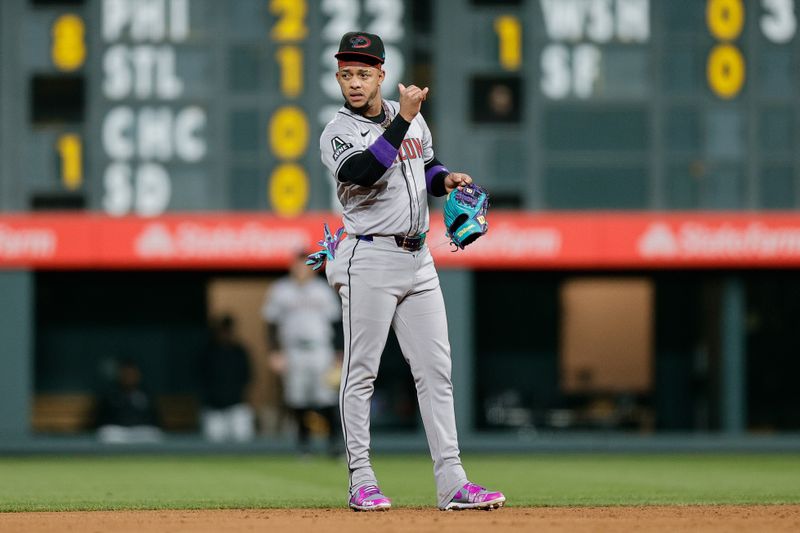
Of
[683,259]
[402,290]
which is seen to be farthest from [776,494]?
[683,259]

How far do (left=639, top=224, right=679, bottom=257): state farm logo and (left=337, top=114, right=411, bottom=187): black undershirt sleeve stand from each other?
421 inches

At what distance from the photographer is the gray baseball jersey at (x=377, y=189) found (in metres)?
6.94

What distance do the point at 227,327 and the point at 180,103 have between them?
2.67 meters

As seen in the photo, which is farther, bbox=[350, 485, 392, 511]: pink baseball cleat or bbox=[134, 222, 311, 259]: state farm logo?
bbox=[134, 222, 311, 259]: state farm logo

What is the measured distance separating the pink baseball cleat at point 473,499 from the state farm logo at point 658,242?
10505mm

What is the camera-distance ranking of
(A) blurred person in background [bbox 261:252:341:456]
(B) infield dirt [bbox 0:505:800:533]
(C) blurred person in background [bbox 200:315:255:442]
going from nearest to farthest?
(B) infield dirt [bbox 0:505:800:533], (A) blurred person in background [bbox 261:252:341:456], (C) blurred person in background [bbox 200:315:255:442]

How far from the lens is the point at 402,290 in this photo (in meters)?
7.01

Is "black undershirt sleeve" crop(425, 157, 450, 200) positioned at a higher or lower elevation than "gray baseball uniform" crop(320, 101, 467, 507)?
higher

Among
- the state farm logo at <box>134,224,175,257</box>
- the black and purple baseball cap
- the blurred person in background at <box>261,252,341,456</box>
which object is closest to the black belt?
the black and purple baseball cap

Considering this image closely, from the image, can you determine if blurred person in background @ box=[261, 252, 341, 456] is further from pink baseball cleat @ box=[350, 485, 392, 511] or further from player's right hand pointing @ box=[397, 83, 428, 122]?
player's right hand pointing @ box=[397, 83, 428, 122]

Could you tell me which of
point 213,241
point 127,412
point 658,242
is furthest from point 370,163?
point 127,412

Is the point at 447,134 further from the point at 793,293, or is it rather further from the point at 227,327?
the point at 793,293

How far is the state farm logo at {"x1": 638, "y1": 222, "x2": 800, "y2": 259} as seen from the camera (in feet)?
56.0

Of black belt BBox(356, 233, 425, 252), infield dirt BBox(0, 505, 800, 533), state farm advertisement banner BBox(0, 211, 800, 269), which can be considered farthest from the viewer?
state farm advertisement banner BBox(0, 211, 800, 269)
